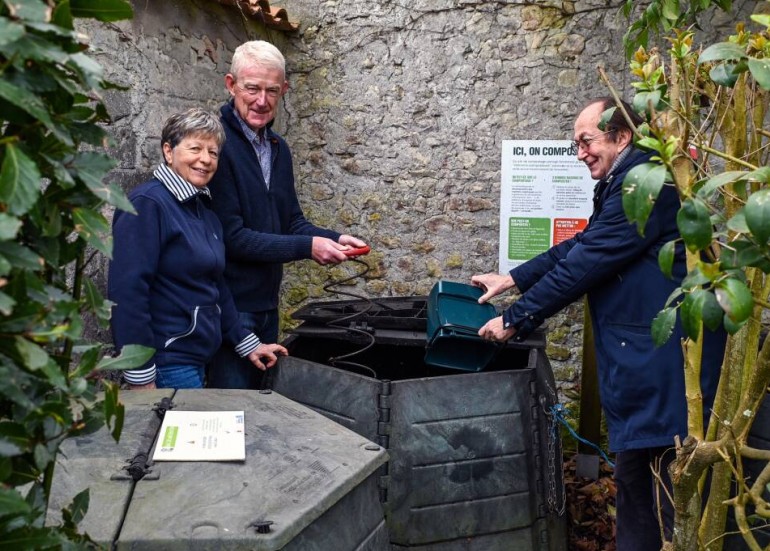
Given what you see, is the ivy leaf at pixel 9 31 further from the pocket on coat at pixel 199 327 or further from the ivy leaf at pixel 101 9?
the pocket on coat at pixel 199 327

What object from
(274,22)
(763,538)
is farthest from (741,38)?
(274,22)

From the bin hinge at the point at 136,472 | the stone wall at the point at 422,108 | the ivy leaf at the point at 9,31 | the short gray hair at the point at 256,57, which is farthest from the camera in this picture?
the stone wall at the point at 422,108

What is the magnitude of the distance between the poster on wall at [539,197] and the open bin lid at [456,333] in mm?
1598

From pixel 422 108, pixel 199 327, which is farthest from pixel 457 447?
pixel 422 108

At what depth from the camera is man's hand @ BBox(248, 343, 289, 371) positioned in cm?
328

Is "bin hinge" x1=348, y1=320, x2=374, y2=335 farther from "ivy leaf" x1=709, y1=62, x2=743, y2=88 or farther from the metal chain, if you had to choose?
"ivy leaf" x1=709, y1=62, x2=743, y2=88

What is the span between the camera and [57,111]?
3.82ft

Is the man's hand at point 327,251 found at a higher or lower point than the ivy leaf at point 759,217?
lower

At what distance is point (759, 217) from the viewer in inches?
52.7

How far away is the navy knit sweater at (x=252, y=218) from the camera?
3361mm

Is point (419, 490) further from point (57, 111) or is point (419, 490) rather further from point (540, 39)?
point (540, 39)

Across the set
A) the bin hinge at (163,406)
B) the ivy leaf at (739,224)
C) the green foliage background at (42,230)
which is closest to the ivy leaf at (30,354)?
the green foliage background at (42,230)

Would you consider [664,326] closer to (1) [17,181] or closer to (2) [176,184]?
(1) [17,181]

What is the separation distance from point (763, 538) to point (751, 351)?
767 mm
